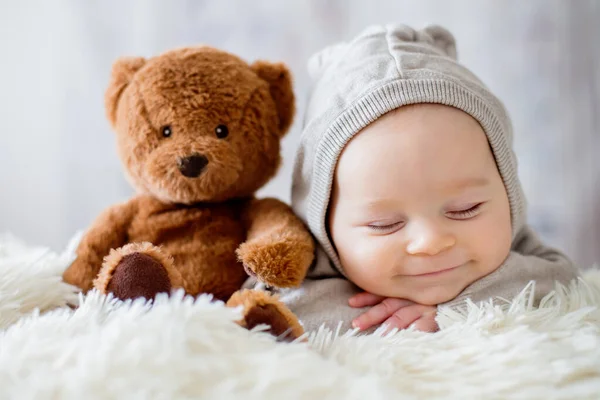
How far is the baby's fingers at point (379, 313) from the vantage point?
0.87 metres

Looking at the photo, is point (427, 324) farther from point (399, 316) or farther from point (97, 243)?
point (97, 243)

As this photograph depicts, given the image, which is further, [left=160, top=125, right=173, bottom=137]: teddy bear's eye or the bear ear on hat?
the bear ear on hat

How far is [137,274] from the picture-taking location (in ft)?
2.45

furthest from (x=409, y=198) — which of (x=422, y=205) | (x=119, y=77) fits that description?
(x=119, y=77)

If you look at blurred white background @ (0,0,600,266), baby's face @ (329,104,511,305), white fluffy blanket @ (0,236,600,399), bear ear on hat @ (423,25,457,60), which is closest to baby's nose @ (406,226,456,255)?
baby's face @ (329,104,511,305)

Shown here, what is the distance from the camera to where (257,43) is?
146cm

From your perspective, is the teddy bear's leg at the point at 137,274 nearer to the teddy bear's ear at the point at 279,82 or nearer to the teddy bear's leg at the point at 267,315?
the teddy bear's leg at the point at 267,315

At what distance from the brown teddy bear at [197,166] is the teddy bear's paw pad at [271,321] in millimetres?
148

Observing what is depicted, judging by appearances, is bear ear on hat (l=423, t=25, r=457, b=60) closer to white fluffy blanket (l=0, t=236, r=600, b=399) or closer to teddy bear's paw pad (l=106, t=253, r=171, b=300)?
white fluffy blanket (l=0, t=236, r=600, b=399)

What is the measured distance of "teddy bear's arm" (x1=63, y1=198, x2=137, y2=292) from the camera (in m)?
0.93

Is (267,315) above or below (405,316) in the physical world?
above

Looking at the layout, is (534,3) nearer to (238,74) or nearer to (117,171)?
(238,74)

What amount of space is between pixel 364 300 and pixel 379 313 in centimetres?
4

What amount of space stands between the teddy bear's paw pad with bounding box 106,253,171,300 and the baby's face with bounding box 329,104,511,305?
29 cm
